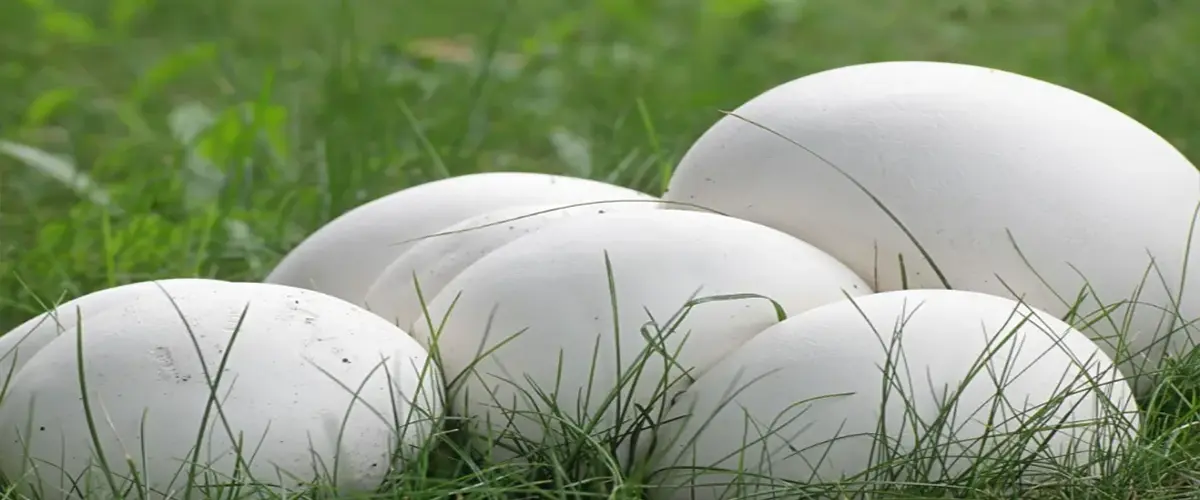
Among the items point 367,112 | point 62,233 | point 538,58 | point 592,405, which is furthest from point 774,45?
point 592,405

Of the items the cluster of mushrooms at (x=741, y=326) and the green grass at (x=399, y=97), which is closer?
the cluster of mushrooms at (x=741, y=326)

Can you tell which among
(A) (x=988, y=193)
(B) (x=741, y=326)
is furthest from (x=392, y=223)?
(A) (x=988, y=193)

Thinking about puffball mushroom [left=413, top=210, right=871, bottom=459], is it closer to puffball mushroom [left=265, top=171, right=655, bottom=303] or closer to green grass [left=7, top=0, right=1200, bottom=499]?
green grass [left=7, top=0, right=1200, bottom=499]

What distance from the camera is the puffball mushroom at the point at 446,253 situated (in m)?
1.57

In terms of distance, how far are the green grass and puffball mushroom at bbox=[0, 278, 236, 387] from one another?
0.24 meters

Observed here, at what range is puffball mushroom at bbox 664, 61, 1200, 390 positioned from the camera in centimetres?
146

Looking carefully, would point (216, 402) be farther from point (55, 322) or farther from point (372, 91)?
point (372, 91)

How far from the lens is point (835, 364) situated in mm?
1275

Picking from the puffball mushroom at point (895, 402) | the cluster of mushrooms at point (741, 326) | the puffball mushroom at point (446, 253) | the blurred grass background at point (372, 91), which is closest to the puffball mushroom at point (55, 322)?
the cluster of mushrooms at point (741, 326)

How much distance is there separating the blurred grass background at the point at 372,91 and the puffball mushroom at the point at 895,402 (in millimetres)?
1061

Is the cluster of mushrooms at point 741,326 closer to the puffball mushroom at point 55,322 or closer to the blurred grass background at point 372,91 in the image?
the puffball mushroom at point 55,322

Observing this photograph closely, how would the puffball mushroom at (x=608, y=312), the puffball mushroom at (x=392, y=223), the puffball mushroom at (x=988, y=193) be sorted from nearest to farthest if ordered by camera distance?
the puffball mushroom at (x=608, y=312) → the puffball mushroom at (x=988, y=193) → the puffball mushroom at (x=392, y=223)

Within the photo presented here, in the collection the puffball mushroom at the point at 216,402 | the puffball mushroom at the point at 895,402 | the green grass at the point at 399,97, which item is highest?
the green grass at the point at 399,97

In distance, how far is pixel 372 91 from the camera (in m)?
2.97
